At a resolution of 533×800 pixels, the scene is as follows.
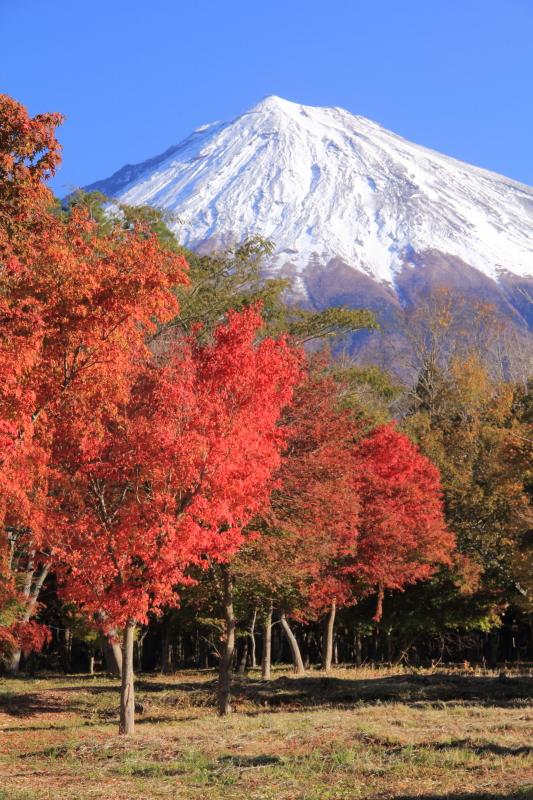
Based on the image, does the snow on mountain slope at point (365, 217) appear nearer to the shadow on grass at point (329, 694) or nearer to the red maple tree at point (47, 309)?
the shadow on grass at point (329, 694)

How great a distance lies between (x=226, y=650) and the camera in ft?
59.1

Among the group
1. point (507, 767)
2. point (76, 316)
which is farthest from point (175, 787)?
point (76, 316)

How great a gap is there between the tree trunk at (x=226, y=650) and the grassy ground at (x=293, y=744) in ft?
1.56

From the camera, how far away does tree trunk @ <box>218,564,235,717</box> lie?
57.7ft

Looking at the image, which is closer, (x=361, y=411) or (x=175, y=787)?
(x=175, y=787)

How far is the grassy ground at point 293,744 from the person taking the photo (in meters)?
9.62

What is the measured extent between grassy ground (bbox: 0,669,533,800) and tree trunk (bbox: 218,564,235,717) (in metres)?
0.48

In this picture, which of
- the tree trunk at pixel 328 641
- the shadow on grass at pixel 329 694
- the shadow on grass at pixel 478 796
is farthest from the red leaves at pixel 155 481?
the tree trunk at pixel 328 641

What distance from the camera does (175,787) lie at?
9.92 m

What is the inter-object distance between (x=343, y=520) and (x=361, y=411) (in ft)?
36.4

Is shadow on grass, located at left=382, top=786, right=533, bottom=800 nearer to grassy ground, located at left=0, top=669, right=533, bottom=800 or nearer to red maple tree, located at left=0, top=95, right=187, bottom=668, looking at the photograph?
grassy ground, located at left=0, top=669, right=533, bottom=800

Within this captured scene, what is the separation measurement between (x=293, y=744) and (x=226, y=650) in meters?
5.65

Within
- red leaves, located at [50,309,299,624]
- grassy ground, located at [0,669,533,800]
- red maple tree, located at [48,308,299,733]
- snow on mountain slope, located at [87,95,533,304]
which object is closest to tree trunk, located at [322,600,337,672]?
grassy ground, located at [0,669,533,800]

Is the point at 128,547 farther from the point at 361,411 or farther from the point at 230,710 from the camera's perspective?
the point at 361,411
